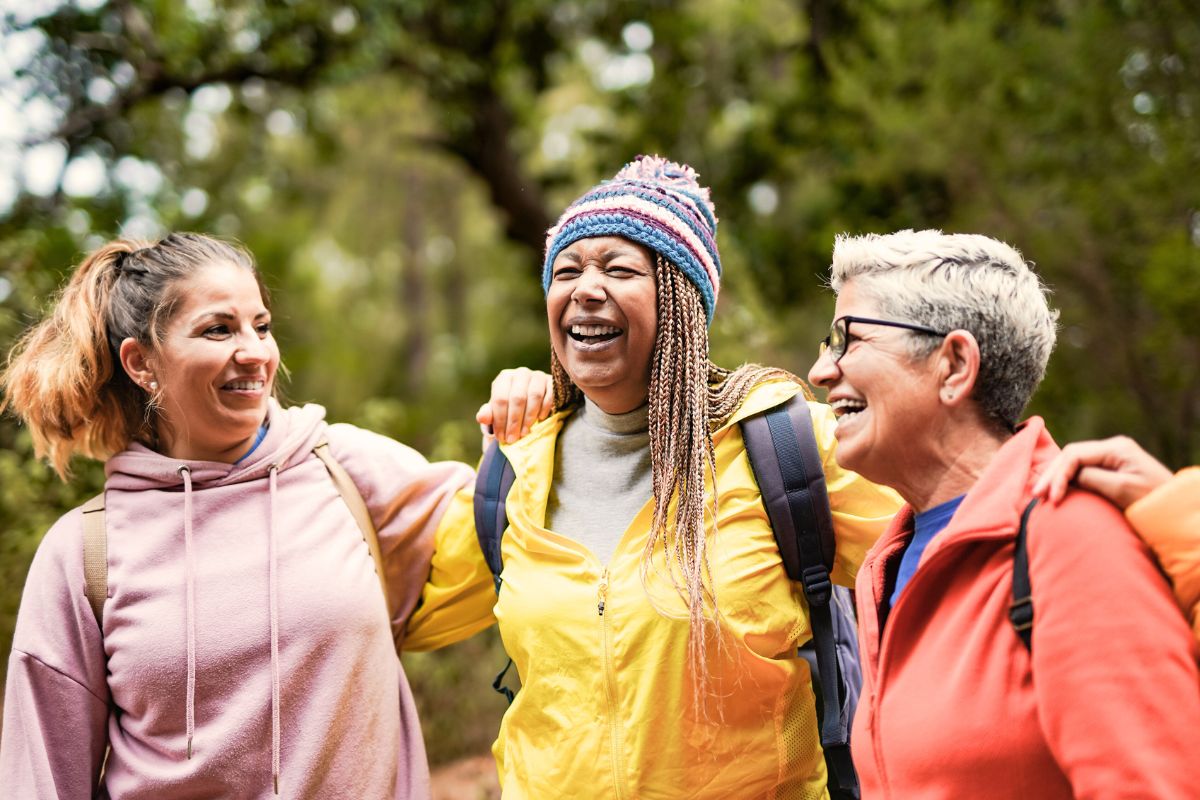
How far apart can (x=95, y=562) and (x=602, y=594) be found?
A: 4.09 feet

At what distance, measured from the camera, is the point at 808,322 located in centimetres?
1116

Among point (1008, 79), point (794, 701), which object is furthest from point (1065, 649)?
point (1008, 79)

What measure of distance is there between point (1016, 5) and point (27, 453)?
7.86 metres

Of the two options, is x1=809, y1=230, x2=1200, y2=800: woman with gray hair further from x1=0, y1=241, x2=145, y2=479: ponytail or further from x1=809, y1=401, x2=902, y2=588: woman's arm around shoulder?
x1=0, y1=241, x2=145, y2=479: ponytail

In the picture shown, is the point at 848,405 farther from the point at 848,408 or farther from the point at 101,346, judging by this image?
the point at 101,346

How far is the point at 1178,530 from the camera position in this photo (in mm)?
1632

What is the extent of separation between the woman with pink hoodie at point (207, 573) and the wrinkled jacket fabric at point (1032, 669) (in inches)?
50.8

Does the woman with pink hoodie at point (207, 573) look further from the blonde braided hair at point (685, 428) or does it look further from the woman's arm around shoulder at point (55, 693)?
the blonde braided hair at point (685, 428)

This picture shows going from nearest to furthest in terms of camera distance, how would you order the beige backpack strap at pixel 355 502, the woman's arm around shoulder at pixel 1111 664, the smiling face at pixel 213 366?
the woman's arm around shoulder at pixel 1111 664 → the smiling face at pixel 213 366 → the beige backpack strap at pixel 355 502

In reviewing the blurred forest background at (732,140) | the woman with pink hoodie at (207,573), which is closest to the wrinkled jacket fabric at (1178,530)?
the woman with pink hoodie at (207,573)

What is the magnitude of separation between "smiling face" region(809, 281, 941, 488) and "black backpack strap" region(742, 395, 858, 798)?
324 millimetres

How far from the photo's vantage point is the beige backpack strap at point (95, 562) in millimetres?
2711

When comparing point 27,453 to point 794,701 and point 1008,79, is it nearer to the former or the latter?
point 794,701

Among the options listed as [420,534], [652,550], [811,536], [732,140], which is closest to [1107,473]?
[811,536]
